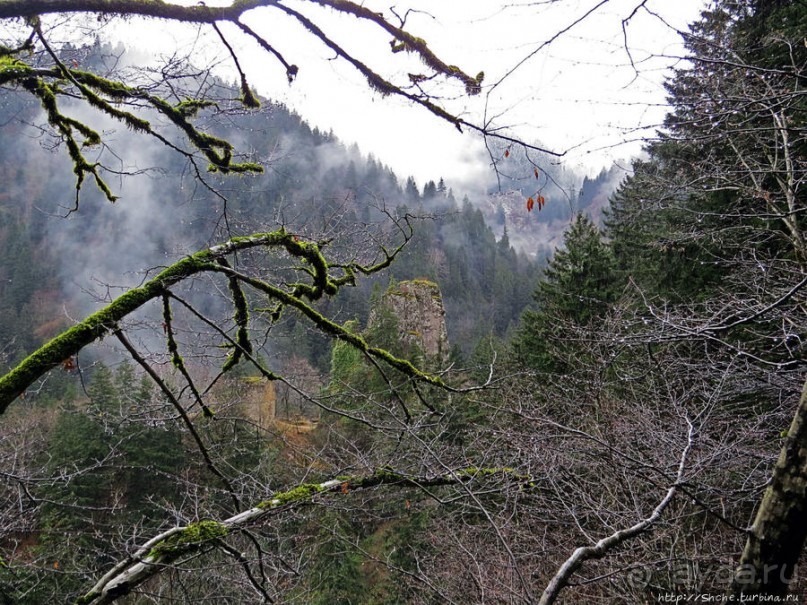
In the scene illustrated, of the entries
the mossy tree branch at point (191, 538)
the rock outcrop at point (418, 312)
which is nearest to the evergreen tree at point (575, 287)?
the mossy tree branch at point (191, 538)

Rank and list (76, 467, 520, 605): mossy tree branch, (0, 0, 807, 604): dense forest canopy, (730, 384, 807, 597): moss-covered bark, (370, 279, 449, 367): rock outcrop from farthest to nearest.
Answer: (370, 279, 449, 367): rock outcrop
(76, 467, 520, 605): mossy tree branch
(0, 0, 807, 604): dense forest canopy
(730, 384, 807, 597): moss-covered bark

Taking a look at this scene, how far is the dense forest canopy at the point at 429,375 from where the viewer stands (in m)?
2.60

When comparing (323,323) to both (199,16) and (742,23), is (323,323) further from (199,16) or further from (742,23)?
(742,23)

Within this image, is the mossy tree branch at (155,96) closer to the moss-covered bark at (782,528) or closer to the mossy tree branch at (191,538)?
the moss-covered bark at (782,528)

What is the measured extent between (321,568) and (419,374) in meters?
10.7

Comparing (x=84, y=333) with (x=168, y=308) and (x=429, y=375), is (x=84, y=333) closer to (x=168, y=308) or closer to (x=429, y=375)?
(x=168, y=308)

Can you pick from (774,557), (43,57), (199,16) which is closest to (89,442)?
(43,57)

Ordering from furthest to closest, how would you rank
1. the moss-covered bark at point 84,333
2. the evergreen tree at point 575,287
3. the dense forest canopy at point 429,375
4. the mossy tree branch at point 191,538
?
the evergreen tree at point 575,287 → the mossy tree branch at point 191,538 → the dense forest canopy at point 429,375 → the moss-covered bark at point 84,333

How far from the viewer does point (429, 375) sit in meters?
3.04

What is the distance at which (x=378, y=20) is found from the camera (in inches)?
113

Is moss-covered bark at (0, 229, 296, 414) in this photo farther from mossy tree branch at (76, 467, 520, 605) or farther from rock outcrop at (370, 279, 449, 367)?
rock outcrop at (370, 279, 449, 367)

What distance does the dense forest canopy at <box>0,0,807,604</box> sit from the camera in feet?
8.53

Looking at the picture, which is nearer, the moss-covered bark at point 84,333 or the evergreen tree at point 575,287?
the moss-covered bark at point 84,333

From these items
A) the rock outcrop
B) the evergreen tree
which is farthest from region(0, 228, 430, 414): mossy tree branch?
the rock outcrop
